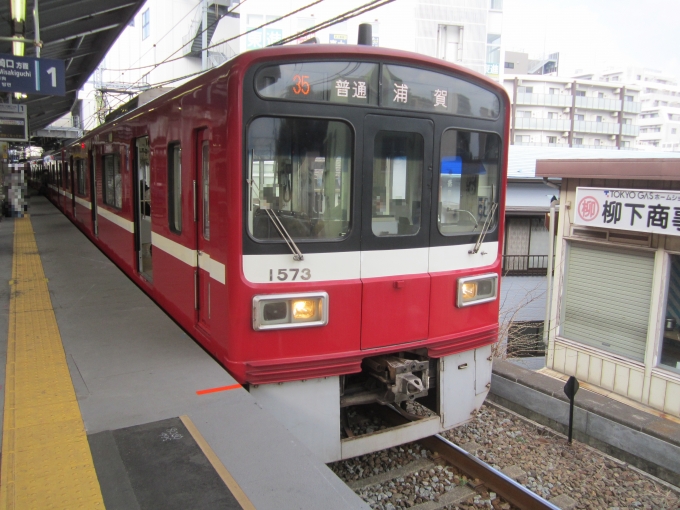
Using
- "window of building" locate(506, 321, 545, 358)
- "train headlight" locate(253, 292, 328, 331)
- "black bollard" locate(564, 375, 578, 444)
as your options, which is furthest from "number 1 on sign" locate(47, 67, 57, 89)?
Result: "window of building" locate(506, 321, 545, 358)

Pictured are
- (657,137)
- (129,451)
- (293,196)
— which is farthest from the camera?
(657,137)

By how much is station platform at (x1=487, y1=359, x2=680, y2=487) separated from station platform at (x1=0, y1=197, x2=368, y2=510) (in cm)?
341

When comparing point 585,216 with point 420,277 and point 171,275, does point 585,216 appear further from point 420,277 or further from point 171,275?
point 171,275

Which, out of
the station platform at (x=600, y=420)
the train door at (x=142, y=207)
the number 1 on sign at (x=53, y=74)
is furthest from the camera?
the number 1 on sign at (x=53, y=74)

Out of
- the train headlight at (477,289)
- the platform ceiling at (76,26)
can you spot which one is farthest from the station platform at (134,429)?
the platform ceiling at (76,26)

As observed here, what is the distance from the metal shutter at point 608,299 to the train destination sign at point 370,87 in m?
4.56

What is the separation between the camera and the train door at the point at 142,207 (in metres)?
5.79

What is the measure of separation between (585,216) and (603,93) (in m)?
46.2

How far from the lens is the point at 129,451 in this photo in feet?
8.83

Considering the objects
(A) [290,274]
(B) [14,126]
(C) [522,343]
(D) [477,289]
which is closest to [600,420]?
(D) [477,289]

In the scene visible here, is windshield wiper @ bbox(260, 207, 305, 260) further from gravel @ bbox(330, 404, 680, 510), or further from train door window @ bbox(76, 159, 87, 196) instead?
train door window @ bbox(76, 159, 87, 196)

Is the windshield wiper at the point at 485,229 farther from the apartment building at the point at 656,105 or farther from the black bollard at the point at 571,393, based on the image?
the apartment building at the point at 656,105

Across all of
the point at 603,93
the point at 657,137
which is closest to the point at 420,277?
the point at 603,93

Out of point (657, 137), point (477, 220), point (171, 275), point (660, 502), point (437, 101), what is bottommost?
point (660, 502)
